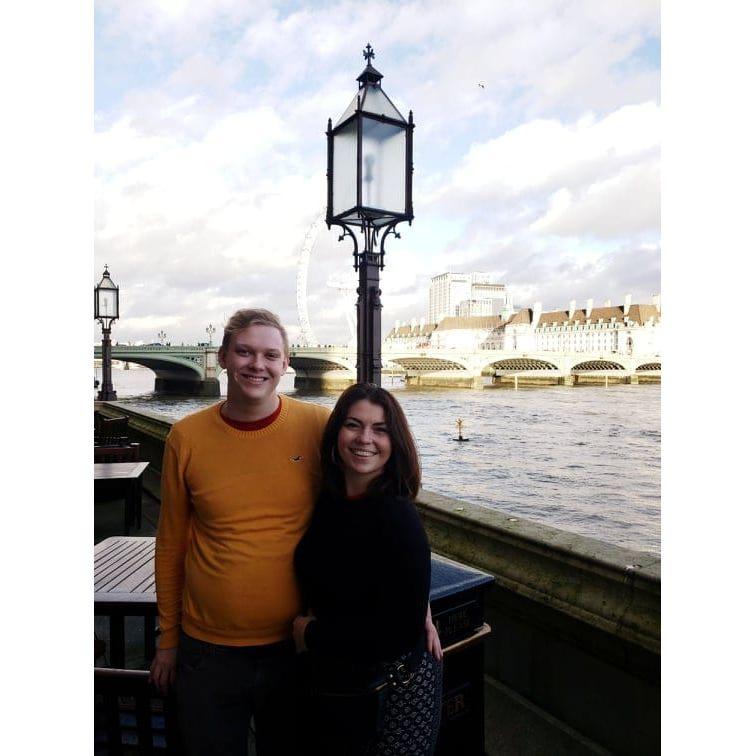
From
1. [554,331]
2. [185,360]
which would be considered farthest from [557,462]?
[554,331]

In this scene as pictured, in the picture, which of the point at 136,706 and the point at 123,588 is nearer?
the point at 136,706

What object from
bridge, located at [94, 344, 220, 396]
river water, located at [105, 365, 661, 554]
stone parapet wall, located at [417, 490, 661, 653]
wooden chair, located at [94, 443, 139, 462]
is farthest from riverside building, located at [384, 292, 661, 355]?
stone parapet wall, located at [417, 490, 661, 653]

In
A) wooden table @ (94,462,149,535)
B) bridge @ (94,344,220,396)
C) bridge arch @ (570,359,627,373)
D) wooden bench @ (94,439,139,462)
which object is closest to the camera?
wooden table @ (94,462,149,535)

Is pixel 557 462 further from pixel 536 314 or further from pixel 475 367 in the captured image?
pixel 536 314

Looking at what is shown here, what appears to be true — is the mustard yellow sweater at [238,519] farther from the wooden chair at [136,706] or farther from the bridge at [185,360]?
the bridge at [185,360]

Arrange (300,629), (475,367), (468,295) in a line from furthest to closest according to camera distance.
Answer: (468,295)
(475,367)
(300,629)

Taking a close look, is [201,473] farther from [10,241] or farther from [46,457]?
[10,241]

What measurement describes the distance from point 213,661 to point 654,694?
1.24 metres

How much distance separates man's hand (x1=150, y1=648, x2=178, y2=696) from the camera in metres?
1.51

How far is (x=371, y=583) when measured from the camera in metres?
1.31

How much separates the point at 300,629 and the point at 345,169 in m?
2.21

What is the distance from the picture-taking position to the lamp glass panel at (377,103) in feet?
9.57

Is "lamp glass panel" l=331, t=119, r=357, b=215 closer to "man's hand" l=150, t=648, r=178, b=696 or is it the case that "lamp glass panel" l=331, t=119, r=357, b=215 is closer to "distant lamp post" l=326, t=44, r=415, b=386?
"distant lamp post" l=326, t=44, r=415, b=386
